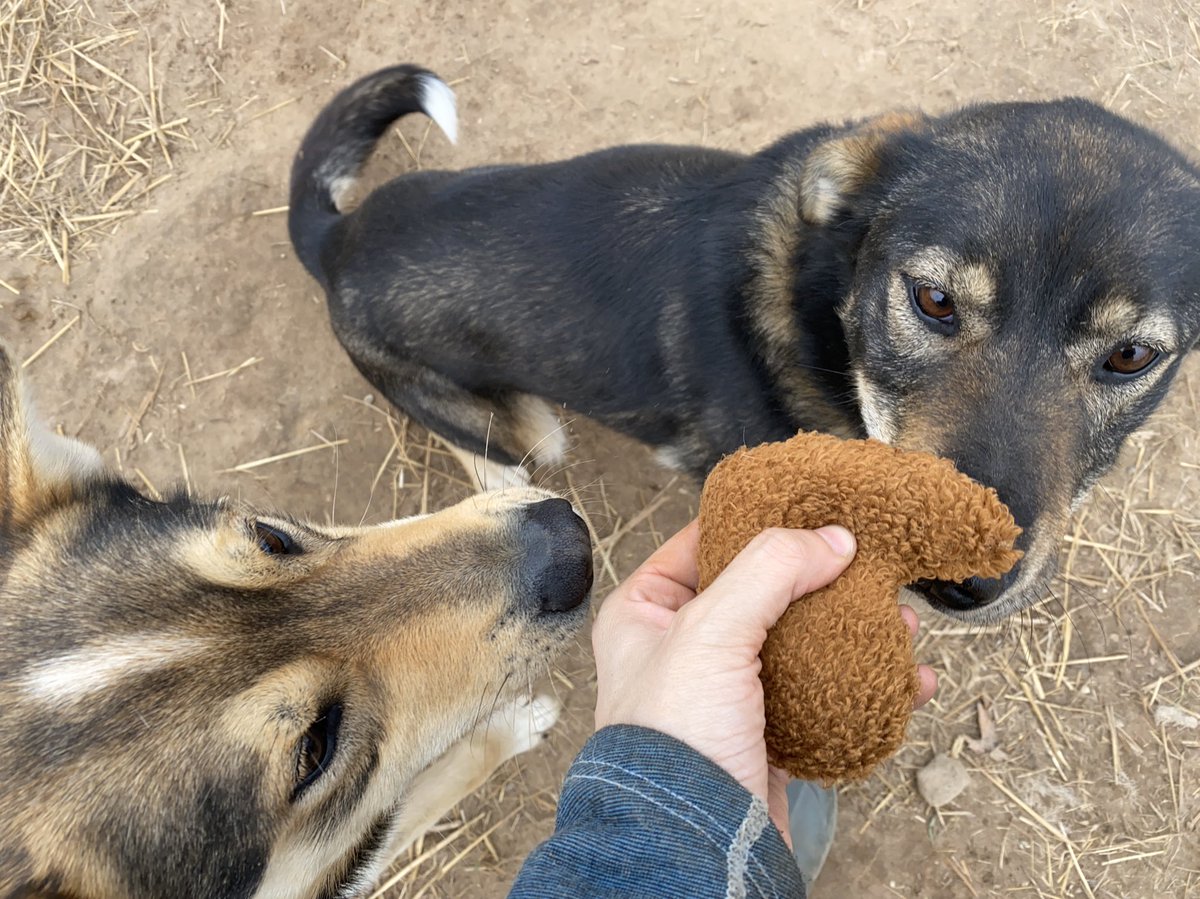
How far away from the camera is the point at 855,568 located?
192cm

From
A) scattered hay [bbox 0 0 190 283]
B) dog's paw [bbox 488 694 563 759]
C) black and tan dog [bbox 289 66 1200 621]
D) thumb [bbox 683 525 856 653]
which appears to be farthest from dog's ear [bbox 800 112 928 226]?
scattered hay [bbox 0 0 190 283]

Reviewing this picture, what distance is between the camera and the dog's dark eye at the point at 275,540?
2.54 meters

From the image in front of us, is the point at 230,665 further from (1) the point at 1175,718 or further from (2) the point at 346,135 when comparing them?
(1) the point at 1175,718

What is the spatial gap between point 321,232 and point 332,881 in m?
2.91

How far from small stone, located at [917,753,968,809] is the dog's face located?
1662mm

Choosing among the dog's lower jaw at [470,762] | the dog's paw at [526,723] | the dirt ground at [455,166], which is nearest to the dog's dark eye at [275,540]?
the dog's lower jaw at [470,762]

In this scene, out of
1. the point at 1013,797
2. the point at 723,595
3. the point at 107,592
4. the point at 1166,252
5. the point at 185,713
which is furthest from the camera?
the point at 1013,797

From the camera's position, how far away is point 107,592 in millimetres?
2139

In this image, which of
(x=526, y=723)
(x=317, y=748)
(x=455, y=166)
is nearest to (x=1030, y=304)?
(x=317, y=748)

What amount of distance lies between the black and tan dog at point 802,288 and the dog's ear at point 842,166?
11mm

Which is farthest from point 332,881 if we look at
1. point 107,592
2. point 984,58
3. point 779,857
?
point 984,58

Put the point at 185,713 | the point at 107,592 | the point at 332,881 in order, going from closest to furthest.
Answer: the point at 185,713 → the point at 107,592 → the point at 332,881

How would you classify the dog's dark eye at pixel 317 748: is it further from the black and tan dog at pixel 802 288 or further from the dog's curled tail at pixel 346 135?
the dog's curled tail at pixel 346 135

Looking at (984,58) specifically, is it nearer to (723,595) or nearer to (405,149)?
(405,149)
